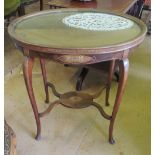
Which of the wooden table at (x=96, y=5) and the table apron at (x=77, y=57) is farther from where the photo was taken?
the wooden table at (x=96, y=5)

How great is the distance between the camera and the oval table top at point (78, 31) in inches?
46.9

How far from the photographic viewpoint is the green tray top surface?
1.21 m

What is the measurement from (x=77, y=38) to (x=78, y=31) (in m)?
0.11

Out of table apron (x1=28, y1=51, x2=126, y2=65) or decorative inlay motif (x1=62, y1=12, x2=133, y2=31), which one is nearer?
table apron (x1=28, y1=51, x2=126, y2=65)

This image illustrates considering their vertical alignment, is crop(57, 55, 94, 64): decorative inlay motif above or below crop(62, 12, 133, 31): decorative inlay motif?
below

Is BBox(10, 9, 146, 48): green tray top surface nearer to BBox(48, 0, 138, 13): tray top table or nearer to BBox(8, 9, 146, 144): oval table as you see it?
BBox(8, 9, 146, 144): oval table

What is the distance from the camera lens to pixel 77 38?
1.27m

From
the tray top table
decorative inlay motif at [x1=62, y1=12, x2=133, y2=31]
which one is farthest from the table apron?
the tray top table

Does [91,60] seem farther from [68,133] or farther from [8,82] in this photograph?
[8,82]

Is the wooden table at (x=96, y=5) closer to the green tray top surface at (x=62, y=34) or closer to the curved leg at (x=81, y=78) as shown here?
the curved leg at (x=81, y=78)

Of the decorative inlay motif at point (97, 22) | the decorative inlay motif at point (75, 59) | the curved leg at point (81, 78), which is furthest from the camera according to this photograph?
the curved leg at point (81, 78)

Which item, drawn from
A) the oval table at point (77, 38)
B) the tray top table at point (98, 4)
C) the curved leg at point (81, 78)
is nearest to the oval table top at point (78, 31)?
the oval table at point (77, 38)
